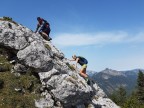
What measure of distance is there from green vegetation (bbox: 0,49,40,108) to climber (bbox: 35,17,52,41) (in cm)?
759

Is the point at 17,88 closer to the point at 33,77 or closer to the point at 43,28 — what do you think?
the point at 33,77

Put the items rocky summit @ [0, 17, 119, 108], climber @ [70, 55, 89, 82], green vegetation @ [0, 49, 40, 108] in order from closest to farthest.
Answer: green vegetation @ [0, 49, 40, 108] < rocky summit @ [0, 17, 119, 108] < climber @ [70, 55, 89, 82]

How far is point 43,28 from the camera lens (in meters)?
34.9

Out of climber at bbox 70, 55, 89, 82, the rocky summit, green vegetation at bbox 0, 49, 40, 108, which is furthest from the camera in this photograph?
climber at bbox 70, 55, 89, 82

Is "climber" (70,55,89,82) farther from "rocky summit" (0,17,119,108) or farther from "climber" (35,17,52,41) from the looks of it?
"climber" (35,17,52,41)

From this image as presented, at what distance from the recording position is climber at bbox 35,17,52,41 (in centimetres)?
3431

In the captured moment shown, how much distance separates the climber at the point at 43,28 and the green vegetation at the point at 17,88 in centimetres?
759

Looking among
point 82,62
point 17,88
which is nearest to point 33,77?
point 17,88

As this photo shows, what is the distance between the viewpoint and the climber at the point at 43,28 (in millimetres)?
34312

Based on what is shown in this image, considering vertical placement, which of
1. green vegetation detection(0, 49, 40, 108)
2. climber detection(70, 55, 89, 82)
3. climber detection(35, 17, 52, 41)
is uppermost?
climber detection(35, 17, 52, 41)

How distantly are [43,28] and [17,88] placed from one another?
11.4 m

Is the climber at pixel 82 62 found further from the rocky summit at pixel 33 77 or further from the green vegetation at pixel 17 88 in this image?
the green vegetation at pixel 17 88

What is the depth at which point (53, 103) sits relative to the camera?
25.8 meters

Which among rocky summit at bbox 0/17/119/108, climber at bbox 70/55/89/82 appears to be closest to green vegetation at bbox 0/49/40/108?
rocky summit at bbox 0/17/119/108
